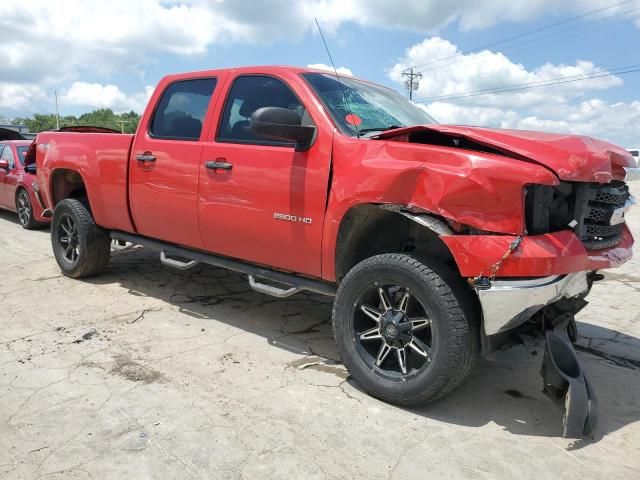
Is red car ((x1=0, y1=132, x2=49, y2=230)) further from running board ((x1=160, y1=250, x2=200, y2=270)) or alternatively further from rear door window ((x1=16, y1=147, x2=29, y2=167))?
running board ((x1=160, y1=250, x2=200, y2=270))

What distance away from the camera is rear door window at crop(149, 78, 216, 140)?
4371 mm

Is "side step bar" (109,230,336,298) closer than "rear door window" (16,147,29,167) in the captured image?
Yes

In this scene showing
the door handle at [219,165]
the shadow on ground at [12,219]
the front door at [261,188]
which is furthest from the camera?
the shadow on ground at [12,219]

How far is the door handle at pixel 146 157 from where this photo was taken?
4.57 meters

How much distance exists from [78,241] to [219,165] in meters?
2.43

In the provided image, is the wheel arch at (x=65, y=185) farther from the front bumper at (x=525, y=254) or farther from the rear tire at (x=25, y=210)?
the front bumper at (x=525, y=254)

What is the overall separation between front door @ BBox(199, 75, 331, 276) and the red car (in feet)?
19.4

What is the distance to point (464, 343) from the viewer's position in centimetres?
284

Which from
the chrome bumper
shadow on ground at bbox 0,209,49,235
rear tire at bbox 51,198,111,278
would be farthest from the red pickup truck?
shadow on ground at bbox 0,209,49,235

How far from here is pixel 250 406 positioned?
3.10 m

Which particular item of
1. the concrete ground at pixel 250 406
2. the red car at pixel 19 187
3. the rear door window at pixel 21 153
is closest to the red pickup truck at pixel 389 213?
the concrete ground at pixel 250 406

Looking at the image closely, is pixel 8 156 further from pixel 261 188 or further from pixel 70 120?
pixel 70 120

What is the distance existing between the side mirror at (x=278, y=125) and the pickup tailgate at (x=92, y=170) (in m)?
2.03

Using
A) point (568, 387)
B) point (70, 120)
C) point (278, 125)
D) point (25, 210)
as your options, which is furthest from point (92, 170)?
point (70, 120)
